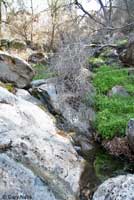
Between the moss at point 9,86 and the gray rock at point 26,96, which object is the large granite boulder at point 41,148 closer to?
the gray rock at point 26,96

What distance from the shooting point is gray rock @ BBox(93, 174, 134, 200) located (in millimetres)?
4629

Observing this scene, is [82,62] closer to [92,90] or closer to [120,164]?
[92,90]

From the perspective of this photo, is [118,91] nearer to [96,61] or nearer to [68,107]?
[68,107]

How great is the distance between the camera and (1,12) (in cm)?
1903

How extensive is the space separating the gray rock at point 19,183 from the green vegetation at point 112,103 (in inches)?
125

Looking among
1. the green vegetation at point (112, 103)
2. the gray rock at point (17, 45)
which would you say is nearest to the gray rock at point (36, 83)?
→ the green vegetation at point (112, 103)

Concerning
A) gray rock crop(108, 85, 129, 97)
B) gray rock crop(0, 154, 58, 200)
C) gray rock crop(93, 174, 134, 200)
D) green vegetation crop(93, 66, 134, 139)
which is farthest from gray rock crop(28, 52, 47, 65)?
gray rock crop(93, 174, 134, 200)

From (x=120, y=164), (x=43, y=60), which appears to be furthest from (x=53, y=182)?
(x=43, y=60)

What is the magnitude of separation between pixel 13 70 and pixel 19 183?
5480 mm

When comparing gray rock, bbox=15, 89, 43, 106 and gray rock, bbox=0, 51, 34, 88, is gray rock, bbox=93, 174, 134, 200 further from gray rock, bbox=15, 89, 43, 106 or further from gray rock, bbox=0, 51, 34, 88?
gray rock, bbox=0, 51, 34, 88

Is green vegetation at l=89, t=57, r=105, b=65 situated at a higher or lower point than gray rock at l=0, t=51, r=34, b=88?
lower

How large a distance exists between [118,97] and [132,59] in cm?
374

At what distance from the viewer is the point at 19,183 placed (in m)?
4.98

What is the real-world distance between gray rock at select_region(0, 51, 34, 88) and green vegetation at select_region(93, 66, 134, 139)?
2.12m
